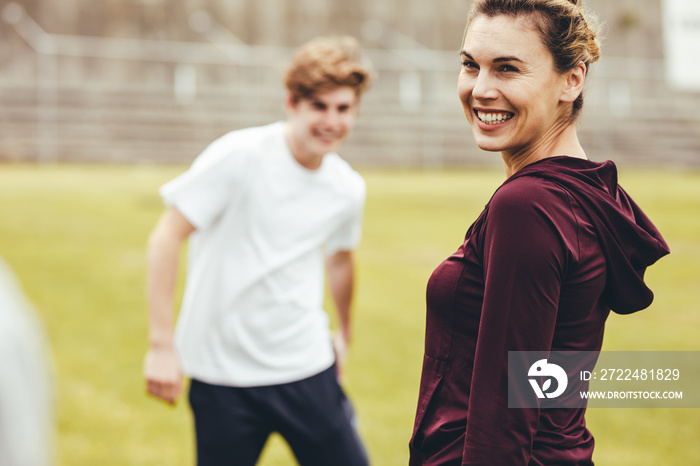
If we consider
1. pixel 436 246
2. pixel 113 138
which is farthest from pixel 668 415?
pixel 113 138

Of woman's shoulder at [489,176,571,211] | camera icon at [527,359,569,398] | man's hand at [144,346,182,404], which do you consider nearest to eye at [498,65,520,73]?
woman's shoulder at [489,176,571,211]

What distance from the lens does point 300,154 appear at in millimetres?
2795

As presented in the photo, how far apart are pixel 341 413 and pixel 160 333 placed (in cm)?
70

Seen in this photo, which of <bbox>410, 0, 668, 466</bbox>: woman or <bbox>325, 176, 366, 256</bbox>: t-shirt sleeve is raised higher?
<bbox>410, 0, 668, 466</bbox>: woman

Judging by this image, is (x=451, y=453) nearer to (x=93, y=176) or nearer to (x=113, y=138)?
(x=93, y=176)

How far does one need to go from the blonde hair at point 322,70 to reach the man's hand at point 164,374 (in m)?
1.01

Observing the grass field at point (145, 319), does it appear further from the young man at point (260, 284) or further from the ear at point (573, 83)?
the ear at point (573, 83)

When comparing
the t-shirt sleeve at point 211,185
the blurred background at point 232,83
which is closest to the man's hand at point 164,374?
the t-shirt sleeve at point 211,185

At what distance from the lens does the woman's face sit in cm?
149

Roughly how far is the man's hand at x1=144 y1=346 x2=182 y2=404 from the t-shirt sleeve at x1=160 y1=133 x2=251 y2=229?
1.36 feet

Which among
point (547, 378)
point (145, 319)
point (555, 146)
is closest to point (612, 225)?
point (555, 146)

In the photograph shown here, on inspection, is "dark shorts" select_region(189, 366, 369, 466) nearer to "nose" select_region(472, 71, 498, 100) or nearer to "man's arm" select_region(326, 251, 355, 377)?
"man's arm" select_region(326, 251, 355, 377)

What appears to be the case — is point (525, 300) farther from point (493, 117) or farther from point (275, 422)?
point (275, 422)

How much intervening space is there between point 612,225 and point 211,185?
1440mm
